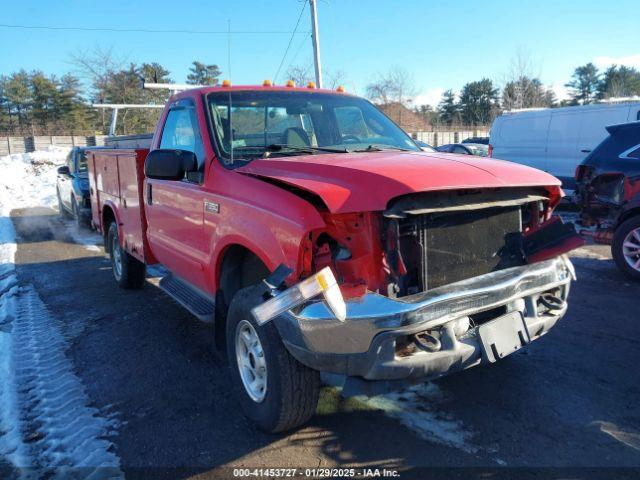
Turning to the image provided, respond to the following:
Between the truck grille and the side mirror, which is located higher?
the side mirror

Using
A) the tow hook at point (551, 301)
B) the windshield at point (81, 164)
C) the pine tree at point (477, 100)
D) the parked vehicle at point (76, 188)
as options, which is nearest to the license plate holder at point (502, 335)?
the tow hook at point (551, 301)

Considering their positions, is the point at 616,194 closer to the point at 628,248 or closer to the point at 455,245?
the point at 628,248

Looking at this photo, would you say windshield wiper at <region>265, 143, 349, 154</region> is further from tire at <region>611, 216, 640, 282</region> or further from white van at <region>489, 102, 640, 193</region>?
white van at <region>489, 102, 640, 193</region>

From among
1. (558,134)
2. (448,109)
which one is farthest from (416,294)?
(448,109)

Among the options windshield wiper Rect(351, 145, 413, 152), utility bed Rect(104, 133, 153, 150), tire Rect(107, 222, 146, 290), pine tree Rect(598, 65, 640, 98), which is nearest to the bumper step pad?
tire Rect(107, 222, 146, 290)

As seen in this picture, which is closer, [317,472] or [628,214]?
[317,472]

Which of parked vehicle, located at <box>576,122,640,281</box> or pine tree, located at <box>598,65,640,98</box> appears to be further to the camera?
pine tree, located at <box>598,65,640,98</box>

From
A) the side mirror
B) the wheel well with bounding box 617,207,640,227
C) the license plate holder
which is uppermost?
the side mirror

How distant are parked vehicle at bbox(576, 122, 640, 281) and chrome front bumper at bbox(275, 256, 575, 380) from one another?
4.39 metres

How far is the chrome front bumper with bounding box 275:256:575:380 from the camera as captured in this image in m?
2.51

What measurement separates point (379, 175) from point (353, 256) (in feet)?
1.48

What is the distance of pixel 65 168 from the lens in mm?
11258

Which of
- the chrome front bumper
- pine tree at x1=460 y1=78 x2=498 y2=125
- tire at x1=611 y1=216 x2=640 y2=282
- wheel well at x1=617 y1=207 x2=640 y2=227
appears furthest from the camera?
pine tree at x1=460 y1=78 x2=498 y2=125

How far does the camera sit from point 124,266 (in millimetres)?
6301
